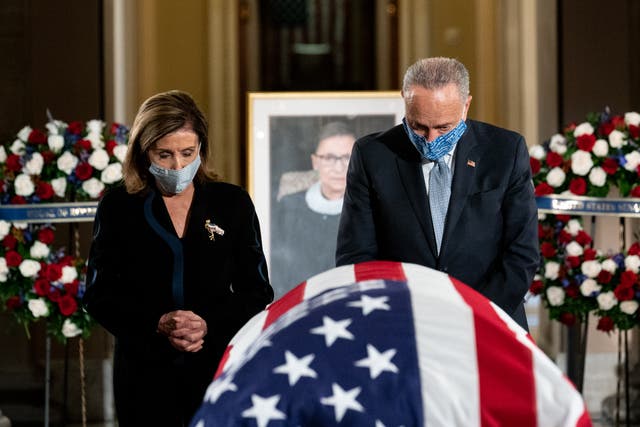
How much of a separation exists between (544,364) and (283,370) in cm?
42

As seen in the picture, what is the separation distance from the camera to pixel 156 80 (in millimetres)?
7504

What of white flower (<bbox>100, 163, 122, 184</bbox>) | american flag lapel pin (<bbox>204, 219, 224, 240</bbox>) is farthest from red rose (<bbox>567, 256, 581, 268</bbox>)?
american flag lapel pin (<bbox>204, 219, 224, 240</bbox>)

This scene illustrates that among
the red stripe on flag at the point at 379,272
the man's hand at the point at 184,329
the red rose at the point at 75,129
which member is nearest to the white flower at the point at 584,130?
the red rose at the point at 75,129

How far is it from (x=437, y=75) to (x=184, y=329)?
909 millimetres

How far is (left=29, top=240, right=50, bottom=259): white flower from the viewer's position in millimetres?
4824

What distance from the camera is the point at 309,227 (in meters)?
5.45

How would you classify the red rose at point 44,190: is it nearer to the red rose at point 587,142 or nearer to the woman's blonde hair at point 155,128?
the woman's blonde hair at point 155,128

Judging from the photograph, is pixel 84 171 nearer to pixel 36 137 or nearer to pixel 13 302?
pixel 36 137

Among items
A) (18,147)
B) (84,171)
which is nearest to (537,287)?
(84,171)

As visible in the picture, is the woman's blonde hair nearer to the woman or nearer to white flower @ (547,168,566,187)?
the woman

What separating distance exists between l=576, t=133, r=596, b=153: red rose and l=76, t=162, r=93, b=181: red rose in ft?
7.74

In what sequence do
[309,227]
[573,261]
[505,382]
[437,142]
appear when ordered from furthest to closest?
[309,227]
[573,261]
[437,142]
[505,382]

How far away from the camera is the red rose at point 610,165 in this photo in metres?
4.94

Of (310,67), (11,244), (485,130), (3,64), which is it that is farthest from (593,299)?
(310,67)
